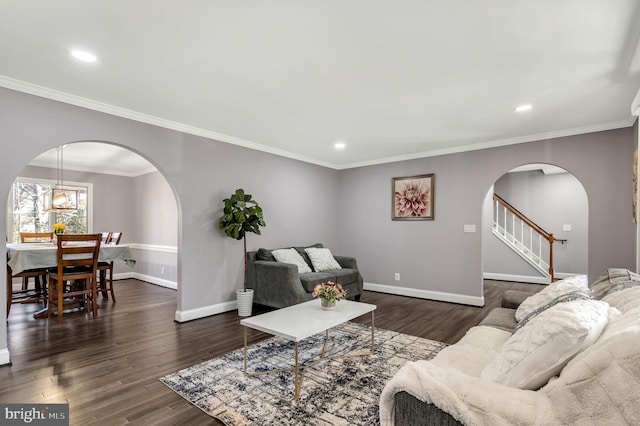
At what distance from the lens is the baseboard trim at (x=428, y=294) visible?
196 inches

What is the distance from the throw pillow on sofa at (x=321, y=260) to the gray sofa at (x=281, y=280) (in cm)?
13

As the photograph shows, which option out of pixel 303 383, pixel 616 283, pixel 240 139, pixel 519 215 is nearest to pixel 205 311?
pixel 303 383

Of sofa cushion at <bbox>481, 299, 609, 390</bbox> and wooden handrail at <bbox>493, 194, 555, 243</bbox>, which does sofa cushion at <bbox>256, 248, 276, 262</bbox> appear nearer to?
sofa cushion at <bbox>481, 299, 609, 390</bbox>

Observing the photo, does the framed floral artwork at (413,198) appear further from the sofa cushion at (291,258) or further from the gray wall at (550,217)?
the gray wall at (550,217)

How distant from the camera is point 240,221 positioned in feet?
14.2

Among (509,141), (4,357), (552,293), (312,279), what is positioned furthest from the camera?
(509,141)

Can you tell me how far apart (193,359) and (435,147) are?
444 cm

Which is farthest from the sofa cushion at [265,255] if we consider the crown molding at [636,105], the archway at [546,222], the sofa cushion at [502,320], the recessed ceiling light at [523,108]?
the archway at [546,222]

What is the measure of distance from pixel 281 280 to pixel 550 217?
21.7ft

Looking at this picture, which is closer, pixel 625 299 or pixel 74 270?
pixel 625 299

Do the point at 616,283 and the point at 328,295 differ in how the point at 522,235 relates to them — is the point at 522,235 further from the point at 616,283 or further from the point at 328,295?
the point at 328,295

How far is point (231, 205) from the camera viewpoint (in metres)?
4.39

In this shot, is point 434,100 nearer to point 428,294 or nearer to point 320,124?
point 320,124

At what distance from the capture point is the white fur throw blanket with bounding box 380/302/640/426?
3.11 feet
